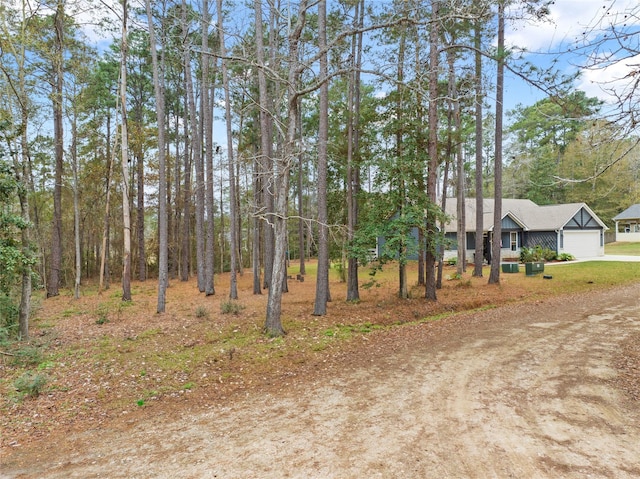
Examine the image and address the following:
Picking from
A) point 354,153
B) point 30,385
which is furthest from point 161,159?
point 30,385

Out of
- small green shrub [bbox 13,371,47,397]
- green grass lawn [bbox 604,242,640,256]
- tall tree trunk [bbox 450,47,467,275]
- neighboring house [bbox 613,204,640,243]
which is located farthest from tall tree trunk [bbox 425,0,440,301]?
neighboring house [bbox 613,204,640,243]

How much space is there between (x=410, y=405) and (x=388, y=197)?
7.83 metres

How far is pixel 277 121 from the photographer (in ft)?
23.0

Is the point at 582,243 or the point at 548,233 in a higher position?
the point at 548,233

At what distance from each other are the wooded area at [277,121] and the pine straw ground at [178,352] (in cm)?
93

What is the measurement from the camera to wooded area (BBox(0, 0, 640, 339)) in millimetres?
6343

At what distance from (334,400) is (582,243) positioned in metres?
28.0

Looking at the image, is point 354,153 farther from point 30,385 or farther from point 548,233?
point 548,233

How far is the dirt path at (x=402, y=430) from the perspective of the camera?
294 cm

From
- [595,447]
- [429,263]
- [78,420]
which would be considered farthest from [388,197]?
[78,420]

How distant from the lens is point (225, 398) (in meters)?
4.72

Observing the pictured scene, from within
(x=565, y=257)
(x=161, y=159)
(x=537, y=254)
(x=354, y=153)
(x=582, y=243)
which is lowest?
(x=565, y=257)

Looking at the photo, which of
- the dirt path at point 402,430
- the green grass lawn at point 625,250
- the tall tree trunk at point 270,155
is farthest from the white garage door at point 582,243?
the dirt path at point 402,430

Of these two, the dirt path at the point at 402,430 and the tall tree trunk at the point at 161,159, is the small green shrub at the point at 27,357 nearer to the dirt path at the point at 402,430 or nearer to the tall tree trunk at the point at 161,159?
the dirt path at the point at 402,430
